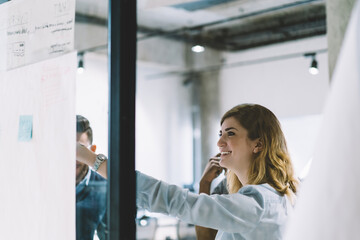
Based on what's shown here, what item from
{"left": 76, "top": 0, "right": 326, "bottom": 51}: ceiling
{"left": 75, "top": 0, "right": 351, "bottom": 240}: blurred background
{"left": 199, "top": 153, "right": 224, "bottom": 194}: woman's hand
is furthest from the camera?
{"left": 75, "top": 0, "right": 351, "bottom": 240}: blurred background

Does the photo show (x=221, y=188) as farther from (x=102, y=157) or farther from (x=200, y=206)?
(x=102, y=157)

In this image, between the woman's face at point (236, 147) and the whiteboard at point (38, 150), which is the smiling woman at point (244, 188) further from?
the whiteboard at point (38, 150)

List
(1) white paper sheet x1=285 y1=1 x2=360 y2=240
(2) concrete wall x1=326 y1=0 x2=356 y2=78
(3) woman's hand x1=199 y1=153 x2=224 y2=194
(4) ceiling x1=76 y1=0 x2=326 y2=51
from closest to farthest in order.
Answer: (1) white paper sheet x1=285 y1=1 x2=360 y2=240 → (2) concrete wall x1=326 y1=0 x2=356 y2=78 → (3) woman's hand x1=199 y1=153 x2=224 y2=194 → (4) ceiling x1=76 y1=0 x2=326 y2=51

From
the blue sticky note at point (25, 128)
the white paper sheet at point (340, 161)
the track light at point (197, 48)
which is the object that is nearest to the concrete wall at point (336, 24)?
the white paper sheet at point (340, 161)

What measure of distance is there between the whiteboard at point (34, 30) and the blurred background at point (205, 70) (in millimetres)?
4003

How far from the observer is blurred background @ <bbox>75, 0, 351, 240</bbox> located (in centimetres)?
678

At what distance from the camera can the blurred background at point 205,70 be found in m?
6.78

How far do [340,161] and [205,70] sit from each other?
27.1 ft

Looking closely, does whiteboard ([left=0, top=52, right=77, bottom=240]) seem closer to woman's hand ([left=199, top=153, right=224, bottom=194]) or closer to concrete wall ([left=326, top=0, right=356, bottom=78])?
woman's hand ([left=199, top=153, right=224, bottom=194])

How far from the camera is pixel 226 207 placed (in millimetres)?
1313

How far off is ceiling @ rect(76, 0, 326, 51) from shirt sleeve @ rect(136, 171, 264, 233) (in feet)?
15.9

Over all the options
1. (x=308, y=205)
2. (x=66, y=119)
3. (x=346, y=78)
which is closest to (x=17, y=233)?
(x=66, y=119)

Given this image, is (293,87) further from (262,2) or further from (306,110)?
(262,2)

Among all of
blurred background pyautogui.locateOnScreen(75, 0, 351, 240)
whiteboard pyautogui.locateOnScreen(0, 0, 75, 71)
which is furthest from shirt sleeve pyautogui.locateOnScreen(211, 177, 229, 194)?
blurred background pyautogui.locateOnScreen(75, 0, 351, 240)
